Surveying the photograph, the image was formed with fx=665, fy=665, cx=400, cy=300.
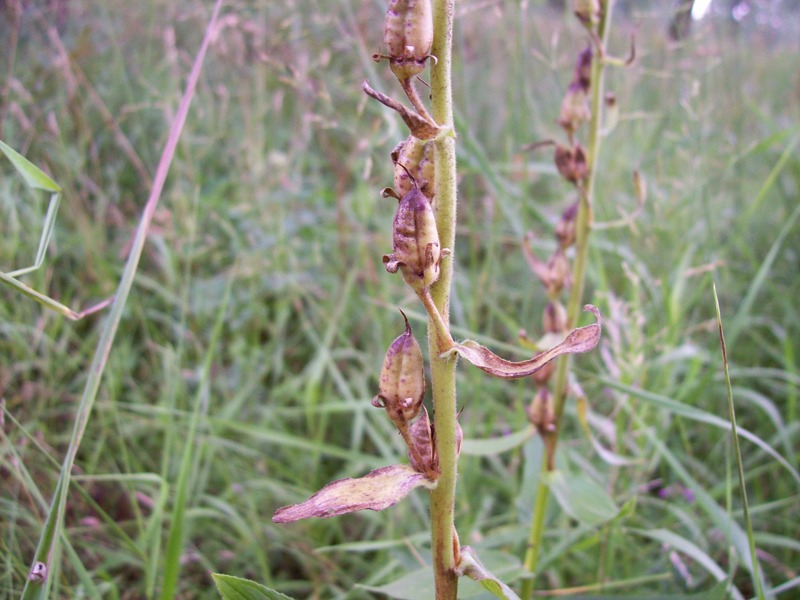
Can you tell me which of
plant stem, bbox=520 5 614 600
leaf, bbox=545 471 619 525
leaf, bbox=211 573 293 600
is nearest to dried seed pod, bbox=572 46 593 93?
plant stem, bbox=520 5 614 600

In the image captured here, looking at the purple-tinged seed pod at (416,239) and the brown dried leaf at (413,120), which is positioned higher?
the brown dried leaf at (413,120)

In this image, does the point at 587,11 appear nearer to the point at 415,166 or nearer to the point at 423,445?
the point at 415,166

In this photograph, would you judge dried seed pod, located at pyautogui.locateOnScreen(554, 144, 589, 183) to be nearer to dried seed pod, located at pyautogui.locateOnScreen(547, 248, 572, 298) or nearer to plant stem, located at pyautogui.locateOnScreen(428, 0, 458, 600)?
dried seed pod, located at pyautogui.locateOnScreen(547, 248, 572, 298)

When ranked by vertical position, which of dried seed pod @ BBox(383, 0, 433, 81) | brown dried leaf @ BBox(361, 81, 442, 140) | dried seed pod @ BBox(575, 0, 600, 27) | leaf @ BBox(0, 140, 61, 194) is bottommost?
leaf @ BBox(0, 140, 61, 194)

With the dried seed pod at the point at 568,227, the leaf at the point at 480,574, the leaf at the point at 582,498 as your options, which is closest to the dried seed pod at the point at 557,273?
the dried seed pod at the point at 568,227

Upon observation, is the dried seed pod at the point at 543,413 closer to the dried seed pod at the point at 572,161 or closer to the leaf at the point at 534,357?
the dried seed pod at the point at 572,161

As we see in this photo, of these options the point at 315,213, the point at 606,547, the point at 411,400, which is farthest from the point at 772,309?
the point at 411,400

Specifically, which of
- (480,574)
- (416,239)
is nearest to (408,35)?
(416,239)
